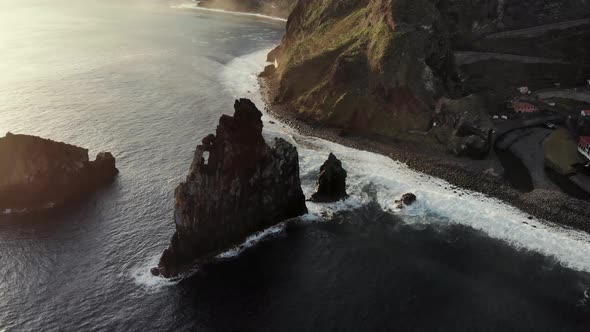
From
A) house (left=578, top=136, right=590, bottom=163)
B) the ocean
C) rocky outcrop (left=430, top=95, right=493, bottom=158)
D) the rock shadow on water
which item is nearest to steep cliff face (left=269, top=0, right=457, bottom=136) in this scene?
rocky outcrop (left=430, top=95, right=493, bottom=158)

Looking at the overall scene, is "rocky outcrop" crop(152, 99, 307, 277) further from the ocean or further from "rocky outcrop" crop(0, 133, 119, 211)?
"rocky outcrop" crop(0, 133, 119, 211)

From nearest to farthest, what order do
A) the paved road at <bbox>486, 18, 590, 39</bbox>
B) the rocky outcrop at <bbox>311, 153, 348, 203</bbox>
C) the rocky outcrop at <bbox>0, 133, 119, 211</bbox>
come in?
1. the rocky outcrop at <bbox>0, 133, 119, 211</bbox>
2. the rocky outcrop at <bbox>311, 153, 348, 203</bbox>
3. the paved road at <bbox>486, 18, 590, 39</bbox>

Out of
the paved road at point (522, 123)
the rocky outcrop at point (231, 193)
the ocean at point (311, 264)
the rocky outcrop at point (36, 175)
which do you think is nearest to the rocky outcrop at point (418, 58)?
the paved road at point (522, 123)

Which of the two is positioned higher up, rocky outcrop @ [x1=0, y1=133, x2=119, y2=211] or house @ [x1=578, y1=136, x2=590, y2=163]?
house @ [x1=578, y1=136, x2=590, y2=163]

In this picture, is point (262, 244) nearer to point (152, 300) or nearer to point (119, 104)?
point (152, 300)

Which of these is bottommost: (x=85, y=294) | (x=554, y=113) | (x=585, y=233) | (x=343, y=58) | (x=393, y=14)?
(x=85, y=294)

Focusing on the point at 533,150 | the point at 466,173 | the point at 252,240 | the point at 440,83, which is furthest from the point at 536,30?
the point at 252,240

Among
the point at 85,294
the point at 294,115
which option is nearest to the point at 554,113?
the point at 294,115
